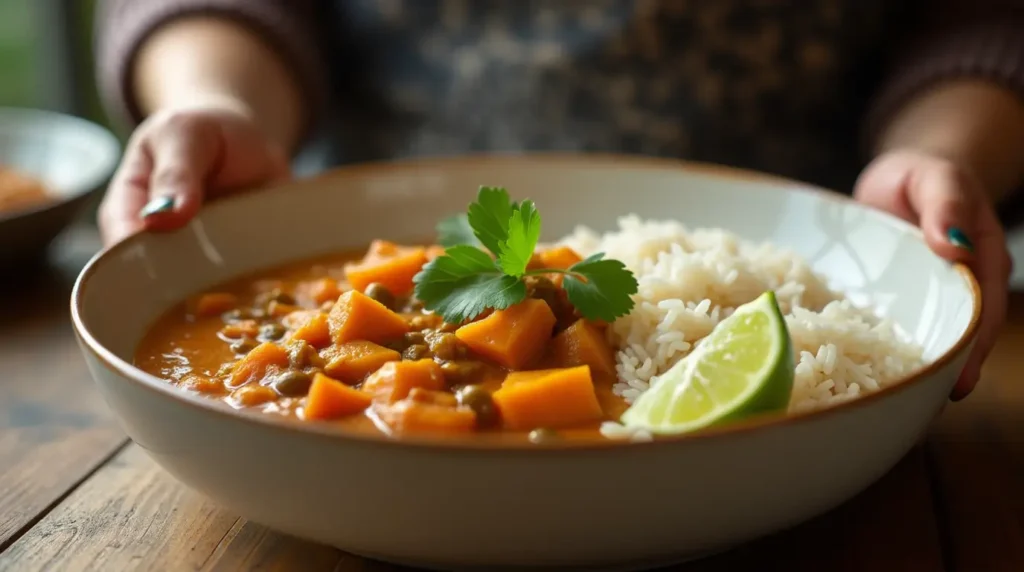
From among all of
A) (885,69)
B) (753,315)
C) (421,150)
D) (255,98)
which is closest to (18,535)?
(753,315)

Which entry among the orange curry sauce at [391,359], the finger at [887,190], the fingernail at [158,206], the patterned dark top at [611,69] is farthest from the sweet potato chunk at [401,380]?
the patterned dark top at [611,69]

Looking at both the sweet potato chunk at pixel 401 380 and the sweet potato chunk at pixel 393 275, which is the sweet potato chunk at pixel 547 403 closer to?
the sweet potato chunk at pixel 401 380

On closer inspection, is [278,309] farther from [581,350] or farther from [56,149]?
[56,149]

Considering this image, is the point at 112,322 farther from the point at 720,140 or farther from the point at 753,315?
the point at 720,140

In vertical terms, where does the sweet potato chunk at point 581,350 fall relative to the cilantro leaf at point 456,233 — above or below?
above

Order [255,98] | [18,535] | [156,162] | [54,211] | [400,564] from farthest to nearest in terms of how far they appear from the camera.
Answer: [255,98]
[54,211]
[156,162]
[18,535]
[400,564]
